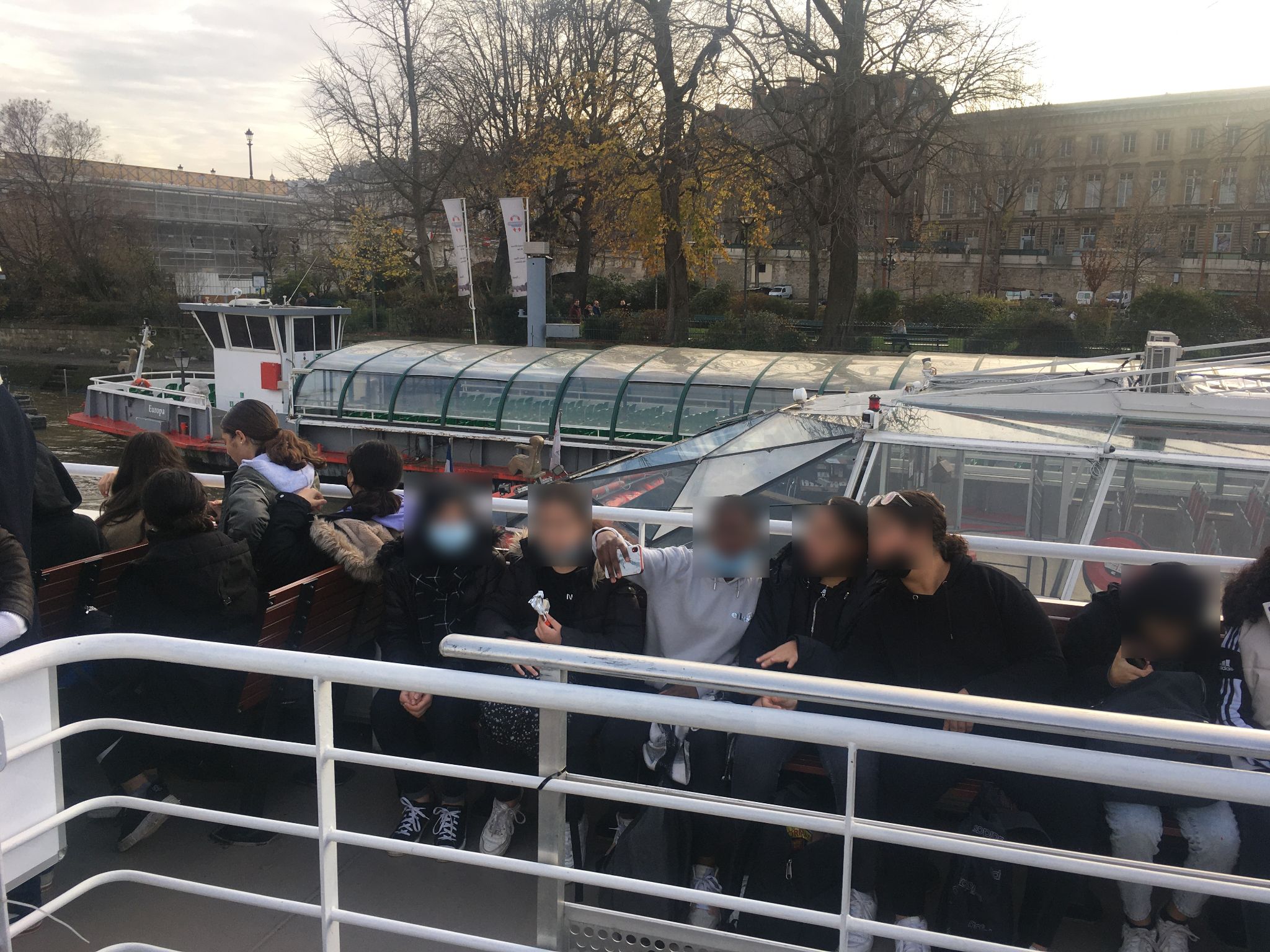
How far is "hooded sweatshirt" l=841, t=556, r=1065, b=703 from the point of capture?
127 inches

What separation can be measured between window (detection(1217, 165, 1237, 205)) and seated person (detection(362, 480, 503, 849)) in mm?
73331

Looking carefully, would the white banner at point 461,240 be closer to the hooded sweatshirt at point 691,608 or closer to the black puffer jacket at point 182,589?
the black puffer jacket at point 182,589

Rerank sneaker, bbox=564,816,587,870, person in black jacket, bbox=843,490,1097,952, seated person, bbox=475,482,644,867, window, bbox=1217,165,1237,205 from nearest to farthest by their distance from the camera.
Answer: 1. sneaker, bbox=564,816,587,870
2. person in black jacket, bbox=843,490,1097,952
3. seated person, bbox=475,482,644,867
4. window, bbox=1217,165,1237,205

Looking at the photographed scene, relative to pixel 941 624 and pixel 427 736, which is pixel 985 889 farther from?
pixel 427 736

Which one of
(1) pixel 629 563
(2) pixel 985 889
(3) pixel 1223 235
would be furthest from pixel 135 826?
(3) pixel 1223 235

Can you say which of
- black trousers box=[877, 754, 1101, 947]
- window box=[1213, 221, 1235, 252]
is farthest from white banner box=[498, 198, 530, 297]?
window box=[1213, 221, 1235, 252]

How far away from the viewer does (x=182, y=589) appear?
12.3 feet

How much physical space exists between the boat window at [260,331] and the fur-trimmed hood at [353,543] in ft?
62.4

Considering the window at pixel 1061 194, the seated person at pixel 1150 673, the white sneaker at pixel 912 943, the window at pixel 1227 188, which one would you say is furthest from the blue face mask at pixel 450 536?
the window at pixel 1061 194

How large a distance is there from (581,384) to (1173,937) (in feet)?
52.1

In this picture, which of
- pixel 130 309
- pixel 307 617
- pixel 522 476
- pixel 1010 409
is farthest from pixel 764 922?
pixel 130 309

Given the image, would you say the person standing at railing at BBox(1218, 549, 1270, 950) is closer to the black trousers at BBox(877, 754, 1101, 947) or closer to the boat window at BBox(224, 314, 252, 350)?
the black trousers at BBox(877, 754, 1101, 947)

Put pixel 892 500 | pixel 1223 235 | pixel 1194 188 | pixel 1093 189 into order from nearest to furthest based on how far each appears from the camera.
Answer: pixel 892 500, pixel 1223 235, pixel 1194 188, pixel 1093 189

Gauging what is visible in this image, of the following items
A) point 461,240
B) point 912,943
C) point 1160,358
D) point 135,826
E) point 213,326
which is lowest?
point 135,826
